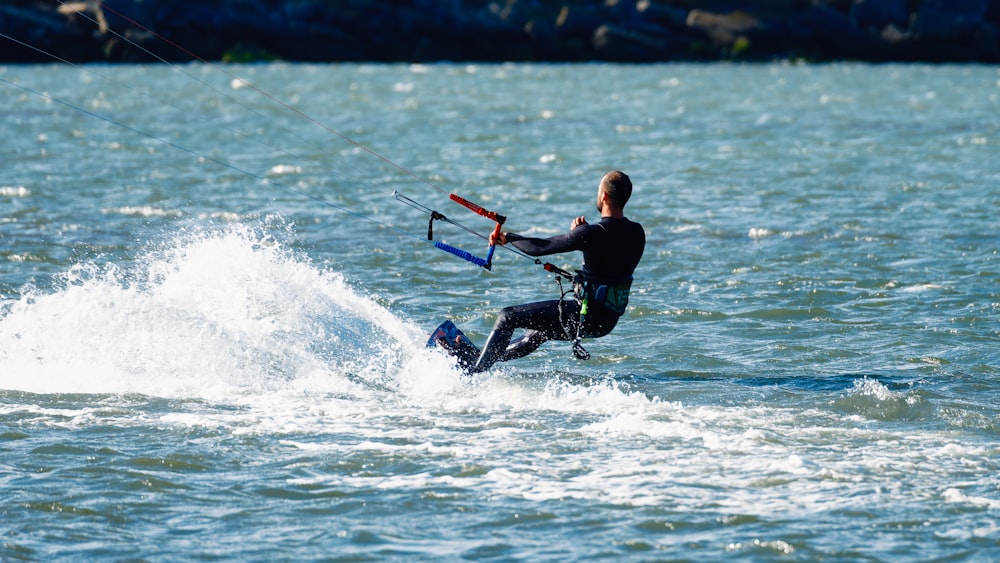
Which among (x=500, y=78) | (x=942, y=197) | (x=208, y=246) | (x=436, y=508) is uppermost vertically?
(x=500, y=78)

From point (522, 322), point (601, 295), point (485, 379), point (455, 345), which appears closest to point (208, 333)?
point (455, 345)

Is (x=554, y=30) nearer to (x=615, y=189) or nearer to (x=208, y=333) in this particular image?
(x=208, y=333)

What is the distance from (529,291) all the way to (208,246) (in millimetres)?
4061

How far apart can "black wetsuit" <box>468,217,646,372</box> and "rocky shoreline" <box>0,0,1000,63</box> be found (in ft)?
212

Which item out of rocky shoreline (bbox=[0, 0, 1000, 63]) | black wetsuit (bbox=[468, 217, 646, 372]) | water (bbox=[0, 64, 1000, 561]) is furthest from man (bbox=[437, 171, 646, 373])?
rocky shoreline (bbox=[0, 0, 1000, 63])

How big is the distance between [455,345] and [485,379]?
41 cm

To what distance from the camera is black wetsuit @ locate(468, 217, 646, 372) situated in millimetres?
10352

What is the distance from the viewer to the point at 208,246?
12.8 m

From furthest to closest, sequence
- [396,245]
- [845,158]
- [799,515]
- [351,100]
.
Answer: [351,100], [845,158], [396,245], [799,515]

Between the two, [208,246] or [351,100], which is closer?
[208,246]

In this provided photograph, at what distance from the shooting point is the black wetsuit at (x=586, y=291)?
10.4m

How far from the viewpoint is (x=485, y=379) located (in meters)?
11.0

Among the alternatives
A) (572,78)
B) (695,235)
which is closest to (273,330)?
(695,235)

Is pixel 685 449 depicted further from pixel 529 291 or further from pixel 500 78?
pixel 500 78
